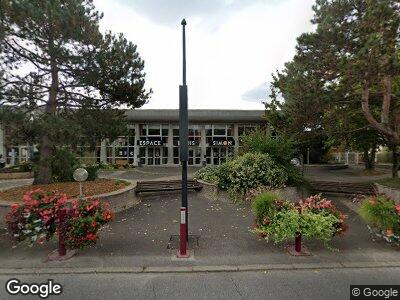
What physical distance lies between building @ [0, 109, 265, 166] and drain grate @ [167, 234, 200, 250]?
81.1 feet

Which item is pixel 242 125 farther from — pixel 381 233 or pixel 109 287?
pixel 109 287

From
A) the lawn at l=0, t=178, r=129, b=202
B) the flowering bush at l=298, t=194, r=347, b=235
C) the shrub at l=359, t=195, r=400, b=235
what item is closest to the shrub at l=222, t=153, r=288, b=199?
the lawn at l=0, t=178, r=129, b=202

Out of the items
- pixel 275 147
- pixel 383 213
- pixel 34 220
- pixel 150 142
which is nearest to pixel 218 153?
pixel 150 142

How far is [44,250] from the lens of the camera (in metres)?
6.17

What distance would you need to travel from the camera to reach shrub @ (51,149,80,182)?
11.1 meters

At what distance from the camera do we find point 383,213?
238 inches

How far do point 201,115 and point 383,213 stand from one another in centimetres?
2593

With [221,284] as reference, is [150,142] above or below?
above

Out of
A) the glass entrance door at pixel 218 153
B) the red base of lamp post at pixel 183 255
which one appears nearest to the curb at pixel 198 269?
the red base of lamp post at pixel 183 255

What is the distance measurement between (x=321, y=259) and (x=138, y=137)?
28.6 meters

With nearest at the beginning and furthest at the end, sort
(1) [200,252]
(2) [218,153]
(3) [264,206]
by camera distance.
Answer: (1) [200,252] < (3) [264,206] < (2) [218,153]

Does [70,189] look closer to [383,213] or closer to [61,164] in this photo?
[61,164]

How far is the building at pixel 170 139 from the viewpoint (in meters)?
31.7

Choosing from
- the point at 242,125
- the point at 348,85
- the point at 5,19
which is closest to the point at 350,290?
the point at 348,85
